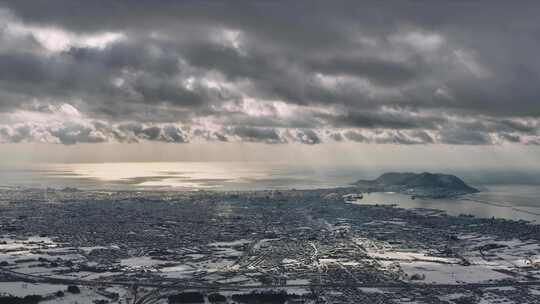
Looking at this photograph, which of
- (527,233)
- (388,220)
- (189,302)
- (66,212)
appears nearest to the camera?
(189,302)

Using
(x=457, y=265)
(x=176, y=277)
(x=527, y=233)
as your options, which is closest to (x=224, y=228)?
(x=176, y=277)

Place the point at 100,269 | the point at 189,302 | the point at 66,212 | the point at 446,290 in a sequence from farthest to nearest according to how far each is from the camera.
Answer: the point at 66,212, the point at 100,269, the point at 446,290, the point at 189,302

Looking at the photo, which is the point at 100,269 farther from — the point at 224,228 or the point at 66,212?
the point at 66,212

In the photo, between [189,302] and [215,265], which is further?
[215,265]

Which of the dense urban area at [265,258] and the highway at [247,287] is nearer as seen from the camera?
the dense urban area at [265,258]

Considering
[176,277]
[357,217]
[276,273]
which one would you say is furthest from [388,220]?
[176,277]

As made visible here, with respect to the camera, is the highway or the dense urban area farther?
the highway
